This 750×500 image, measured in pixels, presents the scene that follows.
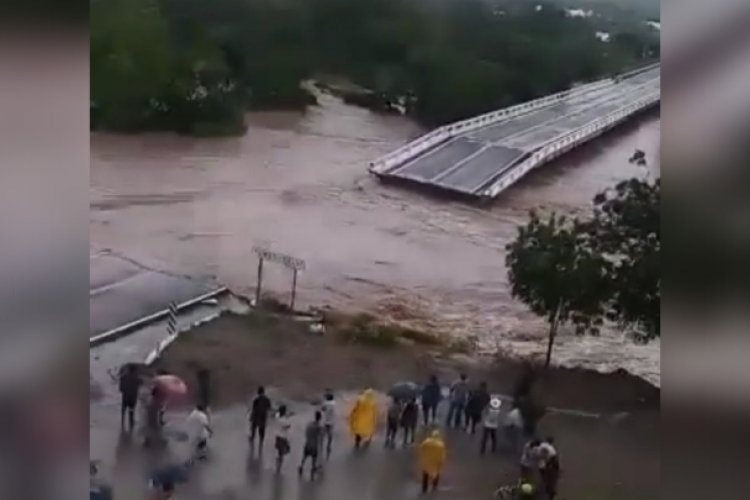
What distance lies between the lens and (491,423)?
208cm

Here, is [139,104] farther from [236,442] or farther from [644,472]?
[644,472]

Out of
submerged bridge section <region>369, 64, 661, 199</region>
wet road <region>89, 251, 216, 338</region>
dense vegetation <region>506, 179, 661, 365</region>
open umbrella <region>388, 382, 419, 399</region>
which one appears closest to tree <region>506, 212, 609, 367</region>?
dense vegetation <region>506, 179, 661, 365</region>

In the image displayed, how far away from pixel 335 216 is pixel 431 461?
49cm

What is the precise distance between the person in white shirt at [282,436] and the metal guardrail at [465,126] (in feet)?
1.62

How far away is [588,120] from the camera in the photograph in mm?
2102

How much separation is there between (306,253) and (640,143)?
651 millimetres

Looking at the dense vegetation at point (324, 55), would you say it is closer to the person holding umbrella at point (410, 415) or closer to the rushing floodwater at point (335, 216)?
the rushing floodwater at point (335, 216)

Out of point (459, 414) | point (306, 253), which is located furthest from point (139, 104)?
point (459, 414)

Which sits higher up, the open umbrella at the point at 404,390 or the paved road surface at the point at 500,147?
the paved road surface at the point at 500,147

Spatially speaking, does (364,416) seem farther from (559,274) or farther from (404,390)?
(559,274)

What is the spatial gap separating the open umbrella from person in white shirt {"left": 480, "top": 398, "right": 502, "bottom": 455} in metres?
0.14

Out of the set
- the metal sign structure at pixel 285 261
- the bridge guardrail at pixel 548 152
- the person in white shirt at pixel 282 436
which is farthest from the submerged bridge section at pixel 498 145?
the person in white shirt at pixel 282 436

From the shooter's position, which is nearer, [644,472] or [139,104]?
[644,472]

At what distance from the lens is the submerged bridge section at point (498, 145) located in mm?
2104
